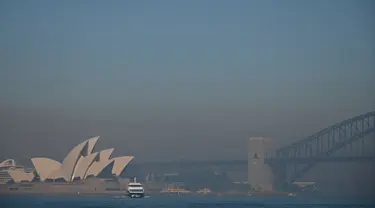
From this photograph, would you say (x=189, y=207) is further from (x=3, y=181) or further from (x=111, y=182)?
(x=3, y=181)

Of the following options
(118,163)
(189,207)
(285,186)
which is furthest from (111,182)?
(189,207)

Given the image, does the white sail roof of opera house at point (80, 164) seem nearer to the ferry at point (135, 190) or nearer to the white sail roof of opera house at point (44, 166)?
the white sail roof of opera house at point (44, 166)

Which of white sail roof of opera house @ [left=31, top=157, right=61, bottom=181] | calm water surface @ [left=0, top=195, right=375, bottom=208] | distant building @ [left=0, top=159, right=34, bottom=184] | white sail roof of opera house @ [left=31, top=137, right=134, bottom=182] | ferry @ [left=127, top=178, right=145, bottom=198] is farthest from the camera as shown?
distant building @ [left=0, top=159, right=34, bottom=184]

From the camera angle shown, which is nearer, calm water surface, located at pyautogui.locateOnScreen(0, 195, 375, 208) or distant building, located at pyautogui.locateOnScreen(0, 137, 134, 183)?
calm water surface, located at pyautogui.locateOnScreen(0, 195, 375, 208)


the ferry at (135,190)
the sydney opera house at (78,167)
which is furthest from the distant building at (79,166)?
the ferry at (135,190)

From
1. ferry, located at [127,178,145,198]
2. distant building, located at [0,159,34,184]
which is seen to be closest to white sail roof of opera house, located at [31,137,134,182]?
distant building, located at [0,159,34,184]

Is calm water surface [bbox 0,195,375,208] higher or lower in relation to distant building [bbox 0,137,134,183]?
lower

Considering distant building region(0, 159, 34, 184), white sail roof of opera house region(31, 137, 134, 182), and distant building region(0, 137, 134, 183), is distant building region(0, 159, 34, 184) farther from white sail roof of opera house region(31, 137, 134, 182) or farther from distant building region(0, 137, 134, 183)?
white sail roof of opera house region(31, 137, 134, 182)

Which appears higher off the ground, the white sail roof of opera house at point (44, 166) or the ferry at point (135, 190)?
the white sail roof of opera house at point (44, 166)
